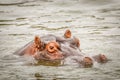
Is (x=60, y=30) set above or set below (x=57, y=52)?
above

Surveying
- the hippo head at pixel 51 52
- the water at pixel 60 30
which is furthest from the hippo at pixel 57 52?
the water at pixel 60 30

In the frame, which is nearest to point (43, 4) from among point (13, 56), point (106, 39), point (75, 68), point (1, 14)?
point (1, 14)

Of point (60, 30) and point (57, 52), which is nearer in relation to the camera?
point (57, 52)

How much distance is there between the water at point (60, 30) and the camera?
8.68m

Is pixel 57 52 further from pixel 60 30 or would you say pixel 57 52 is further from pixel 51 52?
Result: pixel 60 30

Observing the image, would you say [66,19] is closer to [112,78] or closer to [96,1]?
[96,1]

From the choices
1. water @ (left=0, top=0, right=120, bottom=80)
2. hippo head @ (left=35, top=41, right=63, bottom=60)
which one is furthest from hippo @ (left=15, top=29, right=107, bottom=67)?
water @ (left=0, top=0, right=120, bottom=80)

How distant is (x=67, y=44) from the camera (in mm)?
9477

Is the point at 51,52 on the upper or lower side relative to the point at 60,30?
lower

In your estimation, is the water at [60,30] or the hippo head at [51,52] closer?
the water at [60,30]

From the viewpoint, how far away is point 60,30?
13.9 meters

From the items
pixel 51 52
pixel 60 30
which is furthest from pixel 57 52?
pixel 60 30

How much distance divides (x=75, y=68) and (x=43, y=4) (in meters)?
10.3

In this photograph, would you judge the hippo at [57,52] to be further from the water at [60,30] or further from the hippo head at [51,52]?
the water at [60,30]
